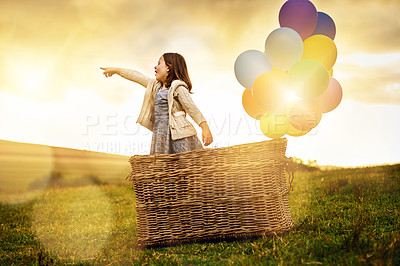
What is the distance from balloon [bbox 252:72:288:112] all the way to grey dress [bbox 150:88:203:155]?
0.95 metres

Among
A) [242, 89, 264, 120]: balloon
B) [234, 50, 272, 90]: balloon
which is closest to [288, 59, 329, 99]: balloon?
[234, 50, 272, 90]: balloon

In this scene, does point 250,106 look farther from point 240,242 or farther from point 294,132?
point 240,242

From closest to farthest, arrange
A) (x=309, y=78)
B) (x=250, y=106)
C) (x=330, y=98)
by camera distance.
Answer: (x=309, y=78) → (x=330, y=98) → (x=250, y=106)

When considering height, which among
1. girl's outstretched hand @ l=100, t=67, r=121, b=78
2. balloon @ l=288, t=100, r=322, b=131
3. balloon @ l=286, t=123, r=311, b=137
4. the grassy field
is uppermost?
girl's outstretched hand @ l=100, t=67, r=121, b=78

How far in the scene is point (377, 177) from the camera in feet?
23.2

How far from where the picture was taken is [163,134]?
4344 mm

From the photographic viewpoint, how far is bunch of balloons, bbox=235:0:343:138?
13.0 ft

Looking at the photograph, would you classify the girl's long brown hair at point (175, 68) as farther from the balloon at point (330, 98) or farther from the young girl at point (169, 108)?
the balloon at point (330, 98)

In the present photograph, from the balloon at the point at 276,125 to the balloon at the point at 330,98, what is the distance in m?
0.56

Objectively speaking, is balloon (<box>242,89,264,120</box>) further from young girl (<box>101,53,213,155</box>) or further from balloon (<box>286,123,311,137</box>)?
young girl (<box>101,53,213,155</box>)

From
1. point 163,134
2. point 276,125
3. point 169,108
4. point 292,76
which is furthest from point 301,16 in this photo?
point 163,134

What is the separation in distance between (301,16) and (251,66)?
0.93 m

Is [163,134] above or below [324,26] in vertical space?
below

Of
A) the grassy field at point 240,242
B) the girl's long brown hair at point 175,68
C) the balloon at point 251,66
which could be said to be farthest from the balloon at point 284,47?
the grassy field at point 240,242
